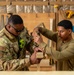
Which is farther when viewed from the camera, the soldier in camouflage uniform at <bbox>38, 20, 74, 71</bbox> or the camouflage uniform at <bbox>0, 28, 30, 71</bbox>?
the soldier in camouflage uniform at <bbox>38, 20, 74, 71</bbox>

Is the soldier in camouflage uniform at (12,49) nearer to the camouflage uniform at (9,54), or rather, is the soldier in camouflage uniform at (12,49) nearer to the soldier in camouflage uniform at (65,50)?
the camouflage uniform at (9,54)

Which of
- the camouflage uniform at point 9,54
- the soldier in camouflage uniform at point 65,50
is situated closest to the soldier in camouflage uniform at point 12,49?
the camouflage uniform at point 9,54

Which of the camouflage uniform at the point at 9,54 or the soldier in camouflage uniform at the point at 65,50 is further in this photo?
the soldier in camouflage uniform at the point at 65,50

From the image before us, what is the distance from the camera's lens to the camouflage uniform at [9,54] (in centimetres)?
216

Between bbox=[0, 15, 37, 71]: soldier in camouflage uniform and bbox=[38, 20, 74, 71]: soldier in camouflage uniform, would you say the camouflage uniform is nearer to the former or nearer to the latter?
bbox=[0, 15, 37, 71]: soldier in camouflage uniform

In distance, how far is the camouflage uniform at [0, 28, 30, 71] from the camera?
2158 millimetres

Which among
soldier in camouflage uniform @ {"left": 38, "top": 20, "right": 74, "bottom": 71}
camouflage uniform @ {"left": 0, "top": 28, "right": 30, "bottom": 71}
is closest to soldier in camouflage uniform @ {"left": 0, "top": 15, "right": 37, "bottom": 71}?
camouflage uniform @ {"left": 0, "top": 28, "right": 30, "bottom": 71}

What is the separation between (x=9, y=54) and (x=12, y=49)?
7 centimetres

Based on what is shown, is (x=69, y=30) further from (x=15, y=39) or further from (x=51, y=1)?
(x=51, y=1)

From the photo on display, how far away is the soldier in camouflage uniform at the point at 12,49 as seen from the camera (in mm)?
2160

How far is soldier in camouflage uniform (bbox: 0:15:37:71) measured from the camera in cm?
216

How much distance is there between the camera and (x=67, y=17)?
12.7 ft

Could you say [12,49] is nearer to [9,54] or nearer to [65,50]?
[9,54]

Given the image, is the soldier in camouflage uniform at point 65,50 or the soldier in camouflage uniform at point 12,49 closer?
the soldier in camouflage uniform at point 12,49
